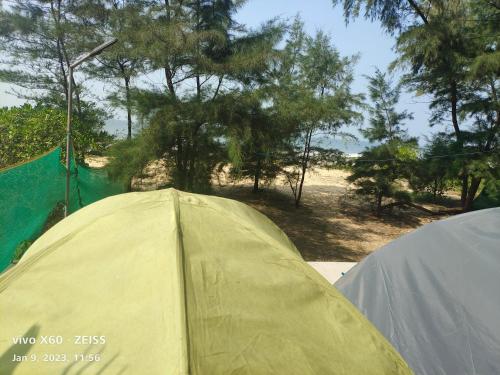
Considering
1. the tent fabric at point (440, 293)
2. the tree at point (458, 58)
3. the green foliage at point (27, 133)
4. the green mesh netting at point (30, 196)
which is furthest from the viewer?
the tree at point (458, 58)

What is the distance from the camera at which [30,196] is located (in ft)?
12.6

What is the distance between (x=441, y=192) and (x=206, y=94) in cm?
894

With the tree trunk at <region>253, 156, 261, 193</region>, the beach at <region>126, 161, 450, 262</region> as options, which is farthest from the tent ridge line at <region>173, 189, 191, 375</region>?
the tree trunk at <region>253, 156, 261, 193</region>

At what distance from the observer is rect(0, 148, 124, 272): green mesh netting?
354 centimetres

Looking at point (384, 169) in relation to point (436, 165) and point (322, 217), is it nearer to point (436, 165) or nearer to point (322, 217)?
point (436, 165)

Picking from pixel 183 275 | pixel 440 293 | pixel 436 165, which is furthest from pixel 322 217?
pixel 183 275

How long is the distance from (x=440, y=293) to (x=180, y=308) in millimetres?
2032

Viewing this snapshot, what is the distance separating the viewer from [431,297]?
255cm

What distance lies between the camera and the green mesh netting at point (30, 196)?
354 cm

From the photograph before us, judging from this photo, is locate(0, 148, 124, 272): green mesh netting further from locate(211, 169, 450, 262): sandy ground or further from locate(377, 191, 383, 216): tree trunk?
locate(377, 191, 383, 216): tree trunk

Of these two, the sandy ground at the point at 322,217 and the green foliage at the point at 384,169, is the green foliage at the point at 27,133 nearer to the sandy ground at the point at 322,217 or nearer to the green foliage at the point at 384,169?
the sandy ground at the point at 322,217

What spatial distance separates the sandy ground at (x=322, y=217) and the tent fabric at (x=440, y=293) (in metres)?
3.54

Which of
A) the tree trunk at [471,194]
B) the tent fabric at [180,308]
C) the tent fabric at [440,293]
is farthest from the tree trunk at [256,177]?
the tent fabric at [180,308]

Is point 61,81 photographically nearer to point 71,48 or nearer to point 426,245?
point 71,48
